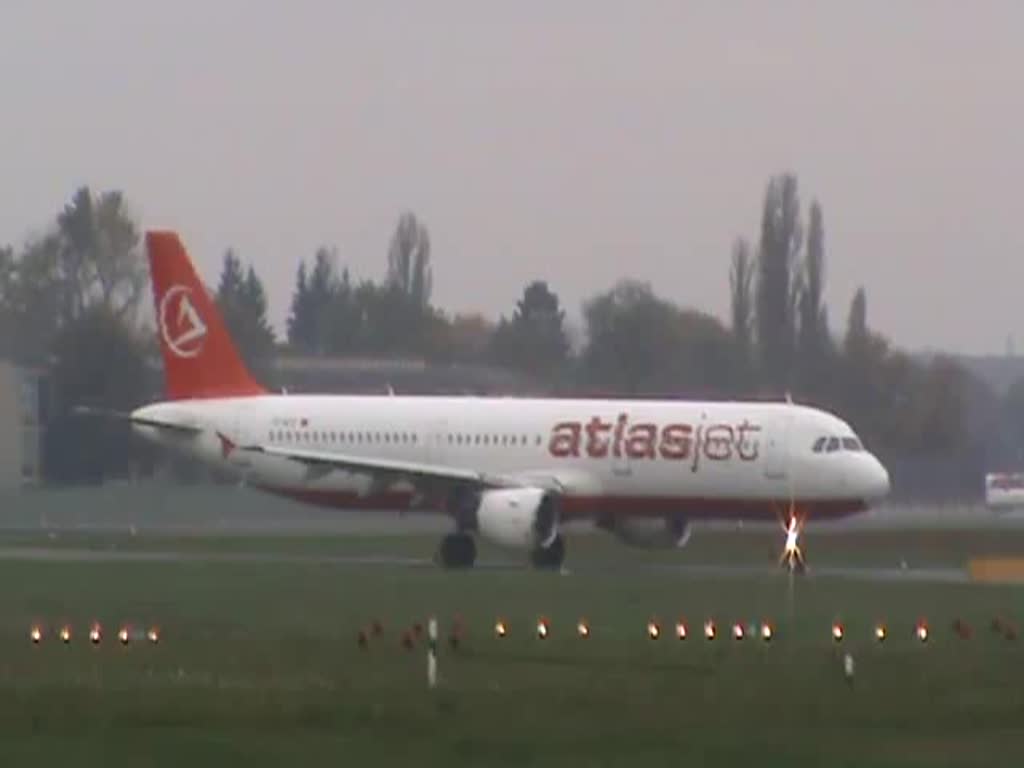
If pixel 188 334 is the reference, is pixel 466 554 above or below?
below

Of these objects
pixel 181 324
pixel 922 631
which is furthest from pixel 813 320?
pixel 922 631

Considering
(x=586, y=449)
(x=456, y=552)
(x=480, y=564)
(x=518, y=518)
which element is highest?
(x=586, y=449)

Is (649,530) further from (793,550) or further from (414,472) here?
(793,550)

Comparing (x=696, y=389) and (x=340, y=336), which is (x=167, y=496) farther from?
(x=340, y=336)

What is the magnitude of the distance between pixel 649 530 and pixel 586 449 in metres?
2.72

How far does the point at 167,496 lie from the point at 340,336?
5322cm

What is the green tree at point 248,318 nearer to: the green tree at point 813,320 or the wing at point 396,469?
the green tree at point 813,320

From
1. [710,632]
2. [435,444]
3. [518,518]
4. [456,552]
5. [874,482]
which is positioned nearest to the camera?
[710,632]

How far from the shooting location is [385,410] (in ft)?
207

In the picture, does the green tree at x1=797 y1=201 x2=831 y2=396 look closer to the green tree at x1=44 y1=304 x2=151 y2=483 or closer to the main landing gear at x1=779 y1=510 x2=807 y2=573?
the green tree at x1=44 y1=304 x2=151 y2=483

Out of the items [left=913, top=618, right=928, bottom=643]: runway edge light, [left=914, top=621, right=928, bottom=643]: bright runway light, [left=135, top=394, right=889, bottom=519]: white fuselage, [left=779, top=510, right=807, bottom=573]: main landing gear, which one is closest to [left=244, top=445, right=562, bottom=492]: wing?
[left=135, top=394, right=889, bottom=519]: white fuselage

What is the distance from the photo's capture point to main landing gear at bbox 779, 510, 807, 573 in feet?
171

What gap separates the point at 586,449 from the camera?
2381 inches

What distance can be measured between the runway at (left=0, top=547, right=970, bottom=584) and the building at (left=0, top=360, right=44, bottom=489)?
1447 inches
